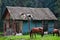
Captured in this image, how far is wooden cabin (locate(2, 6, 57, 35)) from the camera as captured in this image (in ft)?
115

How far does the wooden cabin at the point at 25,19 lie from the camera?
1385 inches

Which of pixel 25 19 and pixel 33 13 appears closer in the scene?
pixel 25 19

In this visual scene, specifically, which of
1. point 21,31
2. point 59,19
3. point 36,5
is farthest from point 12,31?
point 36,5

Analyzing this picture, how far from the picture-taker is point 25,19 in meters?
35.0

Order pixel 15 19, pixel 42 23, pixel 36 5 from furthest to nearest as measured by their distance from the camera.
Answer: pixel 36 5, pixel 42 23, pixel 15 19

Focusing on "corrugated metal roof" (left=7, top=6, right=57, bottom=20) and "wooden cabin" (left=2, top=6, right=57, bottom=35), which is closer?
"wooden cabin" (left=2, top=6, right=57, bottom=35)

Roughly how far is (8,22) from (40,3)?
52.7 ft

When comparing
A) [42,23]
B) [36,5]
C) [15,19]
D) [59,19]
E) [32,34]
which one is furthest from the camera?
[36,5]

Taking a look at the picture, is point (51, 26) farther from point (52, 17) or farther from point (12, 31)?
point (12, 31)

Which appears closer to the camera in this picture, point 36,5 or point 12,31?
point 12,31

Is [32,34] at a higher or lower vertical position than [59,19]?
higher

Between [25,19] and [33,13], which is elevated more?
[33,13]

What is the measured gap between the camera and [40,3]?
5278 cm

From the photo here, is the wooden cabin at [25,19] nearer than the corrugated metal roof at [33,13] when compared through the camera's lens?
Yes
